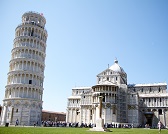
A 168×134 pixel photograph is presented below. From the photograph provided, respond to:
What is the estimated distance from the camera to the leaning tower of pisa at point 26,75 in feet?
185

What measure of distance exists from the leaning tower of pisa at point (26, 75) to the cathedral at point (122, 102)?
17.1 metres

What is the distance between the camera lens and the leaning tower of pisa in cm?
5625

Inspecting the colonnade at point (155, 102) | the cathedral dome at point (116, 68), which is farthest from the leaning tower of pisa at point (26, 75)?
the colonnade at point (155, 102)

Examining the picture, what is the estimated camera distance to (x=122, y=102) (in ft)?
226

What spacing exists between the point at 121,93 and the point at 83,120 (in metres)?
15.8

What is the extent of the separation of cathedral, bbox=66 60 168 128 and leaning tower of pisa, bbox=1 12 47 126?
1715cm

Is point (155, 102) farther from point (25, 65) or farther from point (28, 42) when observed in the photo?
point (28, 42)

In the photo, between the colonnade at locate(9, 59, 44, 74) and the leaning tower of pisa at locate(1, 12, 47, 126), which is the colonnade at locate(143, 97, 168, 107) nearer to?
the leaning tower of pisa at locate(1, 12, 47, 126)

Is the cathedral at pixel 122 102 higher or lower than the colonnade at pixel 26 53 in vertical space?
lower

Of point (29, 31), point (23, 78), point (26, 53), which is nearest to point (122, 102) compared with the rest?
point (23, 78)

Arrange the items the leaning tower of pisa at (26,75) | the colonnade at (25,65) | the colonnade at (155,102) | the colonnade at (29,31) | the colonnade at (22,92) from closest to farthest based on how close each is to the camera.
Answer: the leaning tower of pisa at (26,75) < the colonnade at (22,92) < the colonnade at (25,65) < the colonnade at (29,31) < the colonnade at (155,102)

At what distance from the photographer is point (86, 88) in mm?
89875

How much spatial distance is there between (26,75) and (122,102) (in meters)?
32.2

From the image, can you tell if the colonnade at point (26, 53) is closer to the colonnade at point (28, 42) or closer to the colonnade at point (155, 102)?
the colonnade at point (28, 42)
